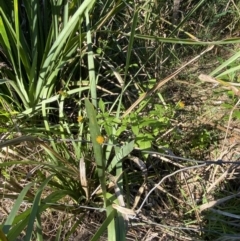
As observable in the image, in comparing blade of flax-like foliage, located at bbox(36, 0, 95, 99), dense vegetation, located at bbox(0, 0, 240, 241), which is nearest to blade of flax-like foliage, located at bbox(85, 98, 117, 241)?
dense vegetation, located at bbox(0, 0, 240, 241)

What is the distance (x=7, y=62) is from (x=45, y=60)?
246mm

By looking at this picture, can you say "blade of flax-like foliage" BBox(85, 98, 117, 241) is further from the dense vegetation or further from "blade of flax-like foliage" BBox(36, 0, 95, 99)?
"blade of flax-like foliage" BBox(36, 0, 95, 99)

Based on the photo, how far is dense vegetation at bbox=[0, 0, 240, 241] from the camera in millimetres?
1303

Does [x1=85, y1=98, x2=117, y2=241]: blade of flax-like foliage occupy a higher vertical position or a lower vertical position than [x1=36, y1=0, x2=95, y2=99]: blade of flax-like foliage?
lower

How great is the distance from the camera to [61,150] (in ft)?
4.72

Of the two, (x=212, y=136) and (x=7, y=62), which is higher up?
(x=7, y=62)

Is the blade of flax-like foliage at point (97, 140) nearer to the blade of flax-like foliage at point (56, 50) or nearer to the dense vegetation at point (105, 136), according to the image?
the dense vegetation at point (105, 136)

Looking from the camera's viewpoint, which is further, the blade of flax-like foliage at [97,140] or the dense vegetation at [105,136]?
the dense vegetation at [105,136]

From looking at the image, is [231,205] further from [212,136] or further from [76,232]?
[76,232]

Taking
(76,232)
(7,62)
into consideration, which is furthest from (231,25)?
(76,232)

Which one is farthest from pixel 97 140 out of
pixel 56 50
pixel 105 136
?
pixel 56 50

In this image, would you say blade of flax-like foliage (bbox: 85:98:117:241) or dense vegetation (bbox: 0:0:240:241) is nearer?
blade of flax-like foliage (bbox: 85:98:117:241)

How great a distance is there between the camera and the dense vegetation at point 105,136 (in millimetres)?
1303

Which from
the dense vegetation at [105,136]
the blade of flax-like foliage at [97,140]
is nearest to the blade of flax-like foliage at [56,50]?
the dense vegetation at [105,136]
